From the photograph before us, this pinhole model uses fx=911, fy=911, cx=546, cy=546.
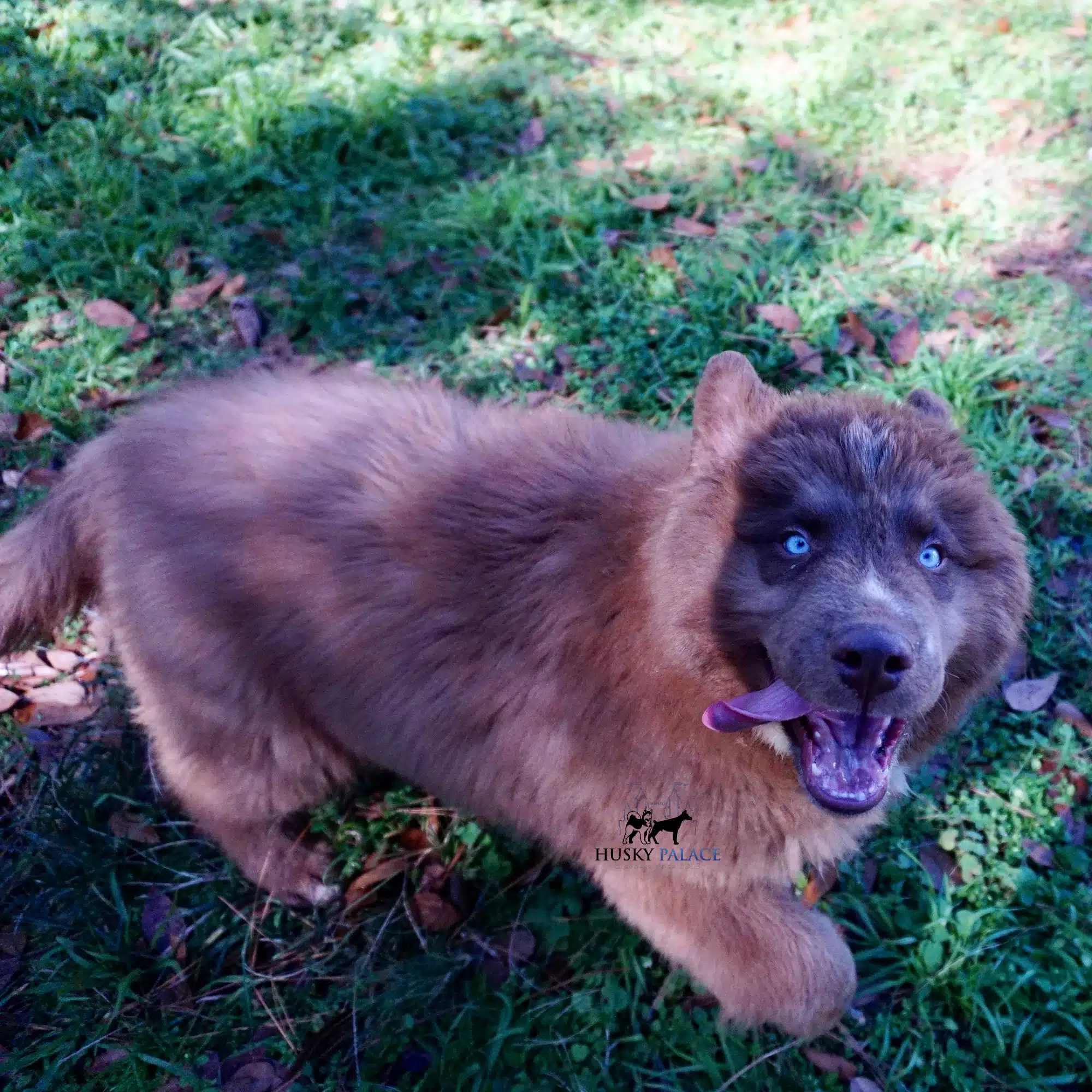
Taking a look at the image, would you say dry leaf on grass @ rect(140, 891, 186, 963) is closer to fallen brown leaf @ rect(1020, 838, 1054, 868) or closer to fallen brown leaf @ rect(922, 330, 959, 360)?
fallen brown leaf @ rect(1020, 838, 1054, 868)

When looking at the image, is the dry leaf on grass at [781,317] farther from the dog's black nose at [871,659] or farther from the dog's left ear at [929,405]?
the dog's black nose at [871,659]

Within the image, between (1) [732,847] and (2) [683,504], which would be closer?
(2) [683,504]

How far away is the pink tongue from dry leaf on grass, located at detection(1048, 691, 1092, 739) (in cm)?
192

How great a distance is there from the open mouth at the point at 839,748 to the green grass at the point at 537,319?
116cm

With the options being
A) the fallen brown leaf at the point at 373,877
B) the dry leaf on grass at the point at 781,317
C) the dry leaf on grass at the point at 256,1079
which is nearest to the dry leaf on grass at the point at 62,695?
the fallen brown leaf at the point at 373,877

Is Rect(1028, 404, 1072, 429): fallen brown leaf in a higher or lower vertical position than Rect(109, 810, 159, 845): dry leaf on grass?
higher

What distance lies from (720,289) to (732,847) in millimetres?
3115

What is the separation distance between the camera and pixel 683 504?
2277 mm

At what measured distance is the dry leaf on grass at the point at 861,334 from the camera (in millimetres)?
4508

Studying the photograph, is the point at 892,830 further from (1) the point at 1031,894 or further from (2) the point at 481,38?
(2) the point at 481,38

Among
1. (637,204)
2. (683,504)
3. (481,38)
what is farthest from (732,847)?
(481,38)

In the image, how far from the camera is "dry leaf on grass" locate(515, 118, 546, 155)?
5.54 meters

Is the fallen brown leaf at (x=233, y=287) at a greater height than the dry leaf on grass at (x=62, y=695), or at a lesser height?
greater

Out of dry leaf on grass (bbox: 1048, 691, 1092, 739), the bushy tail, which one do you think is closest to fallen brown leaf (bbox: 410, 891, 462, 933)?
the bushy tail
